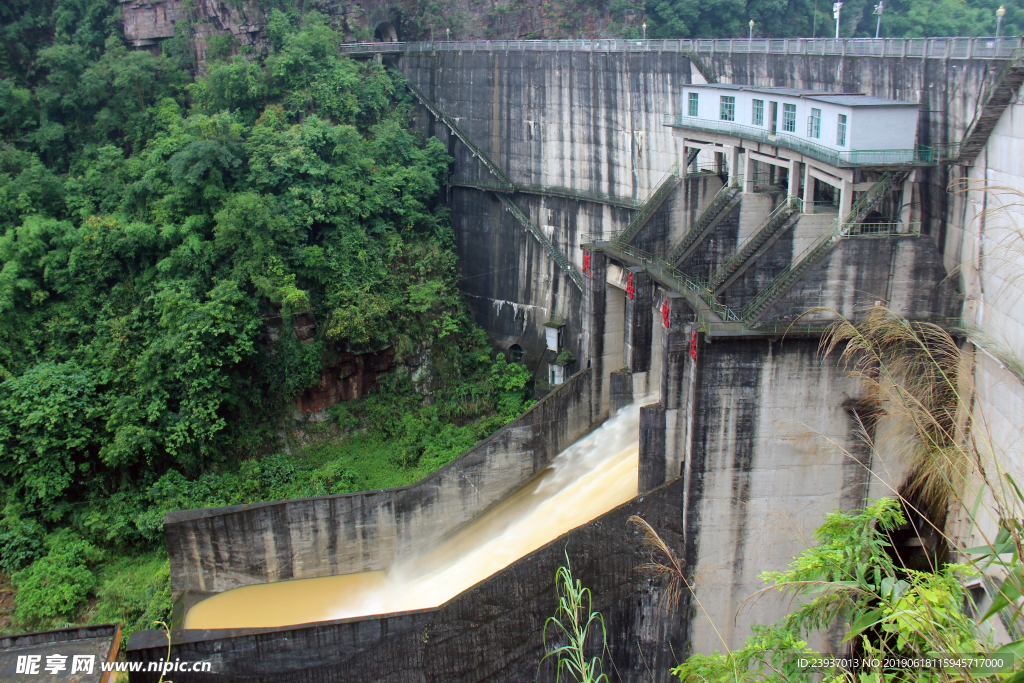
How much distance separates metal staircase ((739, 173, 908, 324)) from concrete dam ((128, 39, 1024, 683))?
52 millimetres

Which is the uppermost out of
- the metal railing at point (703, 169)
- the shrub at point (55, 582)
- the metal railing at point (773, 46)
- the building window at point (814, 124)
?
the metal railing at point (773, 46)

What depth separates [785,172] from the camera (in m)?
22.4

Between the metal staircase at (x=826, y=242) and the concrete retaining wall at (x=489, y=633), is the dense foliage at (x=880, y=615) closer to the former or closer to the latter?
the concrete retaining wall at (x=489, y=633)

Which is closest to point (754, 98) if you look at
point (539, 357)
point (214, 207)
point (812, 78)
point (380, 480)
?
point (812, 78)

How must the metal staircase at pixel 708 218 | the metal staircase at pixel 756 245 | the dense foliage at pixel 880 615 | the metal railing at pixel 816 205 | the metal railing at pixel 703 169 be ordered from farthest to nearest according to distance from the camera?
the metal railing at pixel 703 169
the metal staircase at pixel 708 218
the metal staircase at pixel 756 245
the metal railing at pixel 816 205
the dense foliage at pixel 880 615

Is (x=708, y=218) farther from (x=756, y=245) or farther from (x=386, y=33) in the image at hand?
(x=386, y=33)

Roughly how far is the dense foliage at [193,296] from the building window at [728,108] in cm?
1102

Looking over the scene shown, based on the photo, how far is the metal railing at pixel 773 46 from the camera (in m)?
16.3

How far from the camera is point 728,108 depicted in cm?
2200

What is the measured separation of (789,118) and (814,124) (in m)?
1.24

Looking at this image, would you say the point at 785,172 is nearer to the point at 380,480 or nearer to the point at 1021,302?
the point at 1021,302

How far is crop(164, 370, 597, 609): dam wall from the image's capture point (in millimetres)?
20547

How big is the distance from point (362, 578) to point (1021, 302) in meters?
15.4

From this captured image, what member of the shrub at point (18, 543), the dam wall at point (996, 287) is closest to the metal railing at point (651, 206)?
the dam wall at point (996, 287)
